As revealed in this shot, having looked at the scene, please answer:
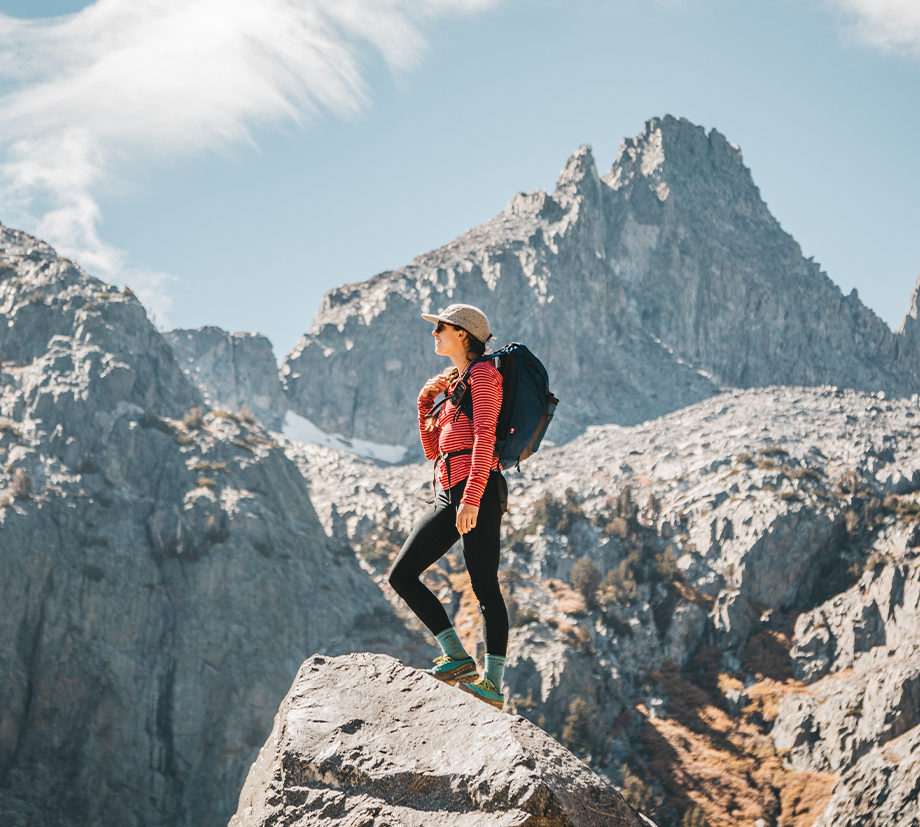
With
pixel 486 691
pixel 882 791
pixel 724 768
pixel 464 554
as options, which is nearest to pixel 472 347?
pixel 464 554

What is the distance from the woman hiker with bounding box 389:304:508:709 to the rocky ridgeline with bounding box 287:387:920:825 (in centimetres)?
4047

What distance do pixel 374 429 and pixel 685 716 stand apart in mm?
86652

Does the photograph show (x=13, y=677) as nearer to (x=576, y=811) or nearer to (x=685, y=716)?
(x=685, y=716)

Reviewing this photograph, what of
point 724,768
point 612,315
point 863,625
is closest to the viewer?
point 724,768

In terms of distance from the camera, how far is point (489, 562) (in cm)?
648

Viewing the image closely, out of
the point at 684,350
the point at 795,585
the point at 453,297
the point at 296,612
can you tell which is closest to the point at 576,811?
A: the point at 296,612

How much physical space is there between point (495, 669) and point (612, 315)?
130110 mm

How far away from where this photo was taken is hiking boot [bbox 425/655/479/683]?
21.5 feet

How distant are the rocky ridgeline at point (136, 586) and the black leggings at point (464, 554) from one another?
46.9 m

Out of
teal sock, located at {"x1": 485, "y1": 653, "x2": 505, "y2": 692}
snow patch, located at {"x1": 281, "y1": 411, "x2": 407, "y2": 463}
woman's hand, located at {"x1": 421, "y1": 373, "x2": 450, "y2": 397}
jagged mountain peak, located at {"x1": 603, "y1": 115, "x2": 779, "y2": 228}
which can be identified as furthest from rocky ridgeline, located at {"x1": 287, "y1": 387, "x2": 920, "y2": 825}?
jagged mountain peak, located at {"x1": 603, "y1": 115, "x2": 779, "y2": 228}

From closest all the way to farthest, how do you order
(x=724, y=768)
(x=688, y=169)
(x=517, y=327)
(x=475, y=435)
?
(x=475, y=435), (x=724, y=768), (x=517, y=327), (x=688, y=169)

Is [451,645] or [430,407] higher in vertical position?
[430,407]

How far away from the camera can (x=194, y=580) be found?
5856cm

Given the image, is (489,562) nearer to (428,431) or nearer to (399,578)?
(399,578)
